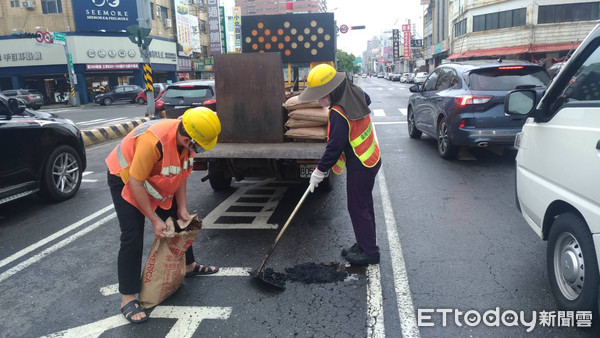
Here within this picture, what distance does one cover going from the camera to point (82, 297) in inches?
138

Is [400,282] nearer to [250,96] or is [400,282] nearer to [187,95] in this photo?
[250,96]

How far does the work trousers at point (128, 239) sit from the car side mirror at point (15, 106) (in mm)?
3258

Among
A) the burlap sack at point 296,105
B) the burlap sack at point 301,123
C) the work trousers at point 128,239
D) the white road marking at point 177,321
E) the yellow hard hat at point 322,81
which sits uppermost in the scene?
the yellow hard hat at point 322,81

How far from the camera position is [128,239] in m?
3.15

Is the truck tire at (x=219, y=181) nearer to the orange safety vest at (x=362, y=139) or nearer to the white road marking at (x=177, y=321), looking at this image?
the orange safety vest at (x=362, y=139)

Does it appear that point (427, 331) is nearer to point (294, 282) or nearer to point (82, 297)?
point (294, 282)

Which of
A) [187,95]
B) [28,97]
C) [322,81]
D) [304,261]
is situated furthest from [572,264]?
[28,97]

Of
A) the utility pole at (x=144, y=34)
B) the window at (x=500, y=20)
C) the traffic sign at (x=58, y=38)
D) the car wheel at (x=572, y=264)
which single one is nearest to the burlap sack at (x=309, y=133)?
the car wheel at (x=572, y=264)

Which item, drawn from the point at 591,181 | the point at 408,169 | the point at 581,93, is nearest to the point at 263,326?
the point at 591,181

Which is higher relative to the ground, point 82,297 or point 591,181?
point 591,181

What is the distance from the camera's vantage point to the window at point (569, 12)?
37219 mm

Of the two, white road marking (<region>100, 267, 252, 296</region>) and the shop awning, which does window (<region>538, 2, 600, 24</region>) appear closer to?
the shop awning

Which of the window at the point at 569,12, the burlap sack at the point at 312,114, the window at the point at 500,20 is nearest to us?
the burlap sack at the point at 312,114

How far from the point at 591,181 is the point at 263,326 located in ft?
7.12
